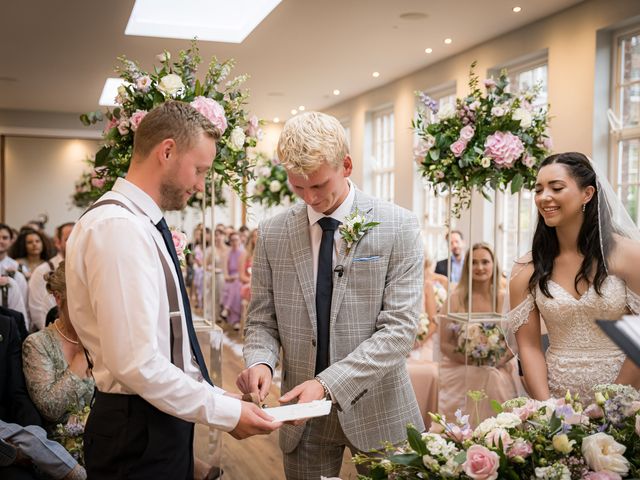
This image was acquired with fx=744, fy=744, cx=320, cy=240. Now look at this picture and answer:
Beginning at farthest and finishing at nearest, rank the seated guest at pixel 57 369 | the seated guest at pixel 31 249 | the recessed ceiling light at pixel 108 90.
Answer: the recessed ceiling light at pixel 108 90 → the seated guest at pixel 31 249 → the seated guest at pixel 57 369

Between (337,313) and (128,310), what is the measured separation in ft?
2.44

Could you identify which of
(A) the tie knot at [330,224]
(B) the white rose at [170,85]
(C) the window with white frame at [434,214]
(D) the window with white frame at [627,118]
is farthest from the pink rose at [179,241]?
(C) the window with white frame at [434,214]

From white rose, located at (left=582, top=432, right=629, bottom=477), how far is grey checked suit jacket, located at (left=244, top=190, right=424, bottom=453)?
76 cm

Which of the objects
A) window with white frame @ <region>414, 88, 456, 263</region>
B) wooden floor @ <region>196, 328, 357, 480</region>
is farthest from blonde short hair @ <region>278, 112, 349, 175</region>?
window with white frame @ <region>414, 88, 456, 263</region>

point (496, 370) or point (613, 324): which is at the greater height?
point (613, 324)

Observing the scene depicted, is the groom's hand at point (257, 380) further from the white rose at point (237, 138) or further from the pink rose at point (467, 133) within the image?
the pink rose at point (467, 133)

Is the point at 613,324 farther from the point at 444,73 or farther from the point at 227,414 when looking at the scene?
the point at 444,73

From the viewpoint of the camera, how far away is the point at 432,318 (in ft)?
19.7

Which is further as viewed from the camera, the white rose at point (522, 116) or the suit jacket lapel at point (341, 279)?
the white rose at point (522, 116)

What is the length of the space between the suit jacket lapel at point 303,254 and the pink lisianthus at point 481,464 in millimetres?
856

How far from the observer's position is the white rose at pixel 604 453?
1483 mm

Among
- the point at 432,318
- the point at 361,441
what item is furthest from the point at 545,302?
the point at 432,318

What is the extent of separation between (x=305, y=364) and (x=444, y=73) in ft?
28.8

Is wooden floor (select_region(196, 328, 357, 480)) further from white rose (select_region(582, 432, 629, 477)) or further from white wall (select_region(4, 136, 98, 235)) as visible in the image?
white wall (select_region(4, 136, 98, 235))
